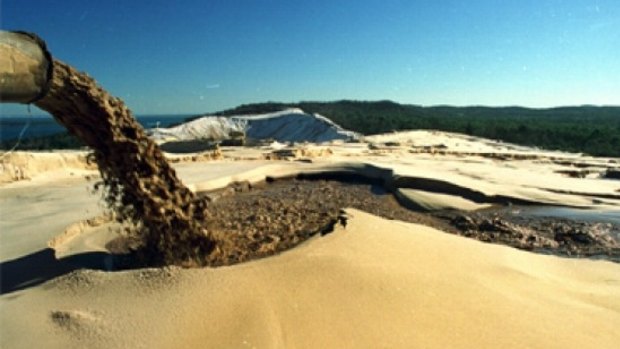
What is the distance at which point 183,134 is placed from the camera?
907 inches

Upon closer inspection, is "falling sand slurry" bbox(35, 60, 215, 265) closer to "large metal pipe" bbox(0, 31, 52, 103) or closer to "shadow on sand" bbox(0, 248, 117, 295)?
"shadow on sand" bbox(0, 248, 117, 295)

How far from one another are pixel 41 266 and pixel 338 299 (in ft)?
7.50

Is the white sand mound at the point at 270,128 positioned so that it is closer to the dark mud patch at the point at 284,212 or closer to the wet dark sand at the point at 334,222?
the dark mud patch at the point at 284,212

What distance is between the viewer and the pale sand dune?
275cm

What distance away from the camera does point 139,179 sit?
12.6 ft

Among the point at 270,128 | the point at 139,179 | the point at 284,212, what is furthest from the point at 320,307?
the point at 270,128

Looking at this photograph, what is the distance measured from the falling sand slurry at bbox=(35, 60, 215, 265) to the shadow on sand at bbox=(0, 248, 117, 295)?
0.37m

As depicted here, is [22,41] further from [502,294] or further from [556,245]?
[556,245]

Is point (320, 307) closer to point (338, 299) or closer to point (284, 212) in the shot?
point (338, 299)

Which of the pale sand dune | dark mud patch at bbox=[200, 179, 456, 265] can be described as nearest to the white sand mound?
dark mud patch at bbox=[200, 179, 456, 265]

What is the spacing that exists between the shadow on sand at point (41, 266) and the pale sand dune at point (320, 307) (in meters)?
0.35

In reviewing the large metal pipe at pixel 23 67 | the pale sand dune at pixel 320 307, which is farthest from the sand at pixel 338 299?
the large metal pipe at pixel 23 67

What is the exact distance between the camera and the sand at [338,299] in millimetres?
2771

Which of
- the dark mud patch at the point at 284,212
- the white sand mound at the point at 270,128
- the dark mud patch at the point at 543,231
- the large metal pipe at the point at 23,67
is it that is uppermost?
the large metal pipe at the point at 23,67
